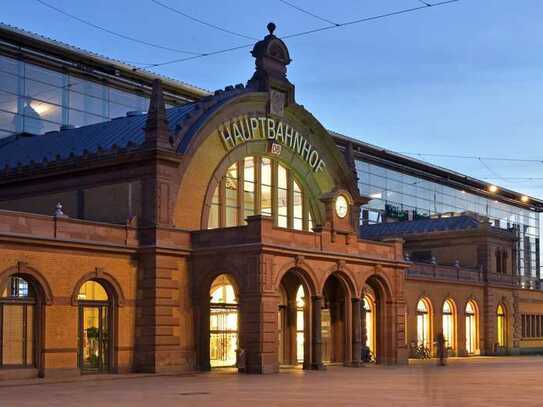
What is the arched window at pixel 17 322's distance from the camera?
4028 centimetres

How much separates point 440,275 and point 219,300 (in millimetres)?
26548

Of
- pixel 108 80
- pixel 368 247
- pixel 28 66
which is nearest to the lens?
pixel 368 247

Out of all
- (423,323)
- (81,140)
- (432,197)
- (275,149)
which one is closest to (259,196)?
(275,149)

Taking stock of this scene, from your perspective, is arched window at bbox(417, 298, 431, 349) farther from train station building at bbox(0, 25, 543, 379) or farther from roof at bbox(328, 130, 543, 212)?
roof at bbox(328, 130, 543, 212)

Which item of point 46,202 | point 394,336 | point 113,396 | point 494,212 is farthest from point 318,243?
point 494,212

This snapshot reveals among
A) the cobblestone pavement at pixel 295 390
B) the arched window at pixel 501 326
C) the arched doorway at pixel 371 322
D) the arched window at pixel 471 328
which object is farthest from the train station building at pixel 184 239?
the arched window at pixel 501 326

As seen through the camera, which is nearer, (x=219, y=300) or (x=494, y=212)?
(x=219, y=300)

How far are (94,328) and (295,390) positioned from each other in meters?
13.5

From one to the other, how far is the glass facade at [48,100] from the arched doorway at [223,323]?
21009 mm

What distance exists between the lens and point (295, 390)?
3341 centimetres

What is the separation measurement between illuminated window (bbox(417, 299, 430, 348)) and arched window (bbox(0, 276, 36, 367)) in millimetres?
33722

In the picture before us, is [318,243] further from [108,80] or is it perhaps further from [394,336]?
[108,80]

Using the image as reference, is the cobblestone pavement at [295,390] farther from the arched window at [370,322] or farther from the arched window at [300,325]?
the arched window at [370,322]

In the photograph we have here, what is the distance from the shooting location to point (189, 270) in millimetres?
47031
